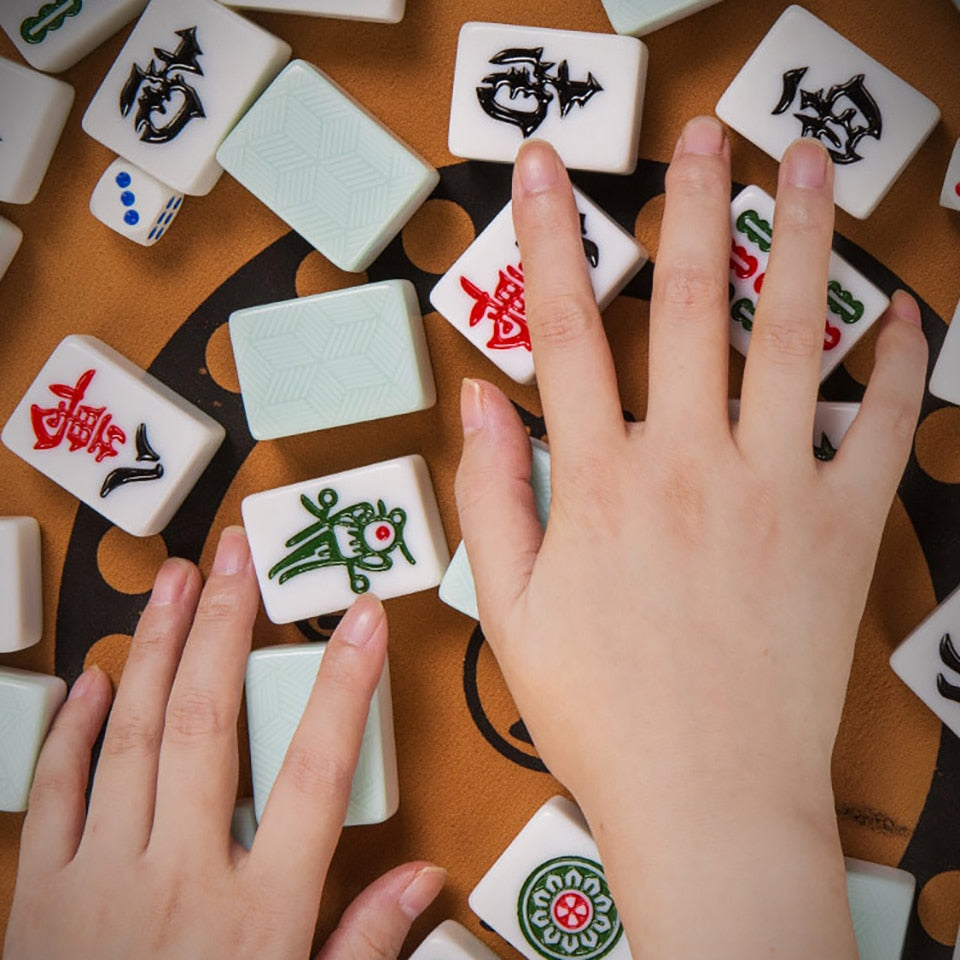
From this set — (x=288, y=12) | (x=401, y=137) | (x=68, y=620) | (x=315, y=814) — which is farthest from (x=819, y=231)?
(x=68, y=620)

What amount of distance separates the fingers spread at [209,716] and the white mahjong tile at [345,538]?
43 millimetres

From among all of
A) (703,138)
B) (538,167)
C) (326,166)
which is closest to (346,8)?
(326,166)

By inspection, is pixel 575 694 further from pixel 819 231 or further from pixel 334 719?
pixel 819 231

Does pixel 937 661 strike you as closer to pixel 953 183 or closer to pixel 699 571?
pixel 699 571

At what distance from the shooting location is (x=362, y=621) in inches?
34.9

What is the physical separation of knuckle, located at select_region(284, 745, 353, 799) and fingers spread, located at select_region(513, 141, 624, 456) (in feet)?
1.21

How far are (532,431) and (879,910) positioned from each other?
57cm

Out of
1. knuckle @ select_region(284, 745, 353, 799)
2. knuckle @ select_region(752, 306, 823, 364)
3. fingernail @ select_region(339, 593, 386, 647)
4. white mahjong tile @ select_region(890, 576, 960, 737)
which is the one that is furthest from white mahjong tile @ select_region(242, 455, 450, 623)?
white mahjong tile @ select_region(890, 576, 960, 737)

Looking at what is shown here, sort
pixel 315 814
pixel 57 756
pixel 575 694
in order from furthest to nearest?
pixel 57 756, pixel 315 814, pixel 575 694

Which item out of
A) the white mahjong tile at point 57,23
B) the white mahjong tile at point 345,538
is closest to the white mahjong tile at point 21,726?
the white mahjong tile at point 345,538

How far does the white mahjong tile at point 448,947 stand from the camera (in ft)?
3.05

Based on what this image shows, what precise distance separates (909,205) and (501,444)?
0.46 metres

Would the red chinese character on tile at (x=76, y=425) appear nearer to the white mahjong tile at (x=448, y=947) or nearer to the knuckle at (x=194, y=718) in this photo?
the knuckle at (x=194, y=718)

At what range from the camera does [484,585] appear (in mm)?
811
